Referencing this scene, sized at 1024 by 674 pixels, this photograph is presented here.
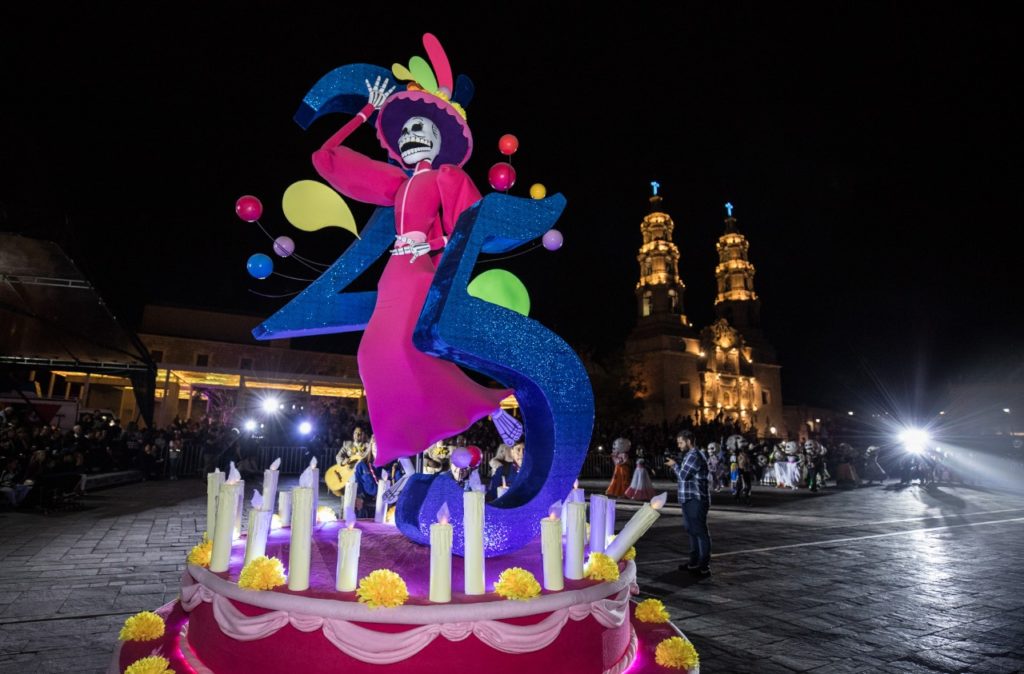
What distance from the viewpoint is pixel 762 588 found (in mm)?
5797

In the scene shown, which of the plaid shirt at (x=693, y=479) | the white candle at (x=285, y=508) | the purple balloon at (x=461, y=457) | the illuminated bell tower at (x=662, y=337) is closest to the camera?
the white candle at (x=285, y=508)

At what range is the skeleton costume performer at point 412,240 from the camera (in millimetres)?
3912

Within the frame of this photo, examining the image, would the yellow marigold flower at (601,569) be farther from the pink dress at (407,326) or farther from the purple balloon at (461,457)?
the purple balloon at (461,457)

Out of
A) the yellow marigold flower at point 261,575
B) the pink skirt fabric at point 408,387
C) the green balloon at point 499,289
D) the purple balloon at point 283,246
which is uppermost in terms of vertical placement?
the purple balloon at point 283,246

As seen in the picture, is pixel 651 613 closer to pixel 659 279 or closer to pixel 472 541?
pixel 472 541

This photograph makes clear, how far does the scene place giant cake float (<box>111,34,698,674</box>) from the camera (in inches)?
96.2

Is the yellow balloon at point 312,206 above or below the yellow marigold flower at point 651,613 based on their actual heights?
above

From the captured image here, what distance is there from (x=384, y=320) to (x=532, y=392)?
1337mm

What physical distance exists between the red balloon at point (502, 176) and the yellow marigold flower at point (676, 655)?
3.42 metres

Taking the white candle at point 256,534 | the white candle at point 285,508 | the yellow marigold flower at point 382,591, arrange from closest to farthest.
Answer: the yellow marigold flower at point 382,591 → the white candle at point 256,534 → the white candle at point 285,508

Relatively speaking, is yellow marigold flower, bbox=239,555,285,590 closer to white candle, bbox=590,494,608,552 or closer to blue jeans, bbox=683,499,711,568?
white candle, bbox=590,494,608,552

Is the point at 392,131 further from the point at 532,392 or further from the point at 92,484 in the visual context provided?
the point at 92,484

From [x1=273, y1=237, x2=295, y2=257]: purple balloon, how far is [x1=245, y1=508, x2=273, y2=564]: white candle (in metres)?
2.57

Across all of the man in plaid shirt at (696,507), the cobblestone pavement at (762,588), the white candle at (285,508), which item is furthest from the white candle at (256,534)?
the man in plaid shirt at (696,507)
